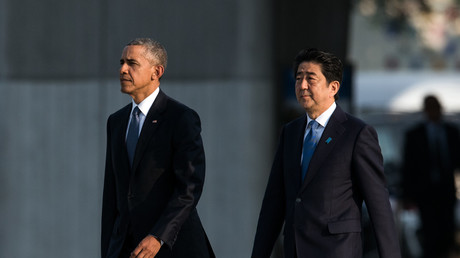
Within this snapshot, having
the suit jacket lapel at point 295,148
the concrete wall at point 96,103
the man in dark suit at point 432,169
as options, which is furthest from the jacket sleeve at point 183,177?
the man in dark suit at point 432,169

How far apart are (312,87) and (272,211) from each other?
646mm

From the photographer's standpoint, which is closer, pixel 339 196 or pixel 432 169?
pixel 339 196

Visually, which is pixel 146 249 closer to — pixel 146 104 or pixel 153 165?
pixel 153 165

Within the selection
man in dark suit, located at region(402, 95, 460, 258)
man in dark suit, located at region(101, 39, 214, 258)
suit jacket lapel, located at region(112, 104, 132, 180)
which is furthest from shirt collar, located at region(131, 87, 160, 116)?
man in dark suit, located at region(402, 95, 460, 258)

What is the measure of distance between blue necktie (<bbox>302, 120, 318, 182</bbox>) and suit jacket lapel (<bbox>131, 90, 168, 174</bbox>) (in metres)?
0.68

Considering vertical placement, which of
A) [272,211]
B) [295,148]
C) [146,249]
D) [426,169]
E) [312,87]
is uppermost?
[312,87]

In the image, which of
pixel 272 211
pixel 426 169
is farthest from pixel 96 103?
pixel 272 211

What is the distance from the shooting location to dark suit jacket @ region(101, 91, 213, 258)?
4.76 metres

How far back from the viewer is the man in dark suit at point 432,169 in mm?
9602

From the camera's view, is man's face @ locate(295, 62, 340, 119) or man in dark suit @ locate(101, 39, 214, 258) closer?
man's face @ locate(295, 62, 340, 119)

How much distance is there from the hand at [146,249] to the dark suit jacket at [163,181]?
0.37 feet

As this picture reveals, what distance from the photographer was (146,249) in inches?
180

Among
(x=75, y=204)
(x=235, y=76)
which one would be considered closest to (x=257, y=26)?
(x=235, y=76)

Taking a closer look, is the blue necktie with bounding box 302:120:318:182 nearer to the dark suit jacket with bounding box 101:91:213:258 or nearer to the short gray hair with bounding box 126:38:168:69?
the dark suit jacket with bounding box 101:91:213:258
